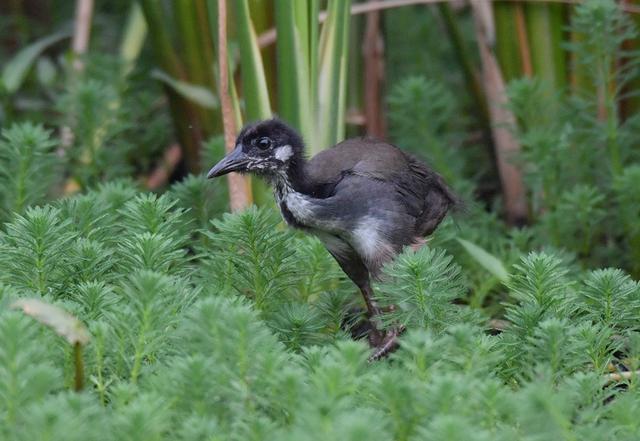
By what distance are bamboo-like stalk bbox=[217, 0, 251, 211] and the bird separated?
0.22 metres

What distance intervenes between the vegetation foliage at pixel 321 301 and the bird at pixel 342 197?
0.11 metres

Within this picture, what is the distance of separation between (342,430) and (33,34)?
15.6 feet

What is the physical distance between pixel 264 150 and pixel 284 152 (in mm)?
67

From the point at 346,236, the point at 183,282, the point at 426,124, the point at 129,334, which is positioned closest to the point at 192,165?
the point at 426,124

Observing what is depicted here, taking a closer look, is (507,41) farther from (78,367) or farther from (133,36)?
(78,367)

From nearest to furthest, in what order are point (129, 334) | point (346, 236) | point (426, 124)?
point (129, 334), point (346, 236), point (426, 124)

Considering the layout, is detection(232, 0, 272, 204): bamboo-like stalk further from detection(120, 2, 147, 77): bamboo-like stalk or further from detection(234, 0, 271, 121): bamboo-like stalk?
detection(120, 2, 147, 77): bamboo-like stalk

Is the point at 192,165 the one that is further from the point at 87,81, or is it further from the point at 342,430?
the point at 342,430

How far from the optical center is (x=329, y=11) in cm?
412

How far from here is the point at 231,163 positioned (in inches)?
149

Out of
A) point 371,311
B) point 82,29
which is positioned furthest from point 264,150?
point 82,29

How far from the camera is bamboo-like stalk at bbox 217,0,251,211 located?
4009 mm

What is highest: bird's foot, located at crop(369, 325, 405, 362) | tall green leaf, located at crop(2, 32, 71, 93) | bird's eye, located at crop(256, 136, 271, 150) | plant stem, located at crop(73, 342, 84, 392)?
tall green leaf, located at crop(2, 32, 71, 93)

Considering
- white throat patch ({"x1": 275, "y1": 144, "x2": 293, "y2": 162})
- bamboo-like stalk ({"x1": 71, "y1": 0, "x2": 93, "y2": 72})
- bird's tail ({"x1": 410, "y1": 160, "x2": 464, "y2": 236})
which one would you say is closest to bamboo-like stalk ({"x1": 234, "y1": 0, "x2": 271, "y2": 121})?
white throat patch ({"x1": 275, "y1": 144, "x2": 293, "y2": 162})
